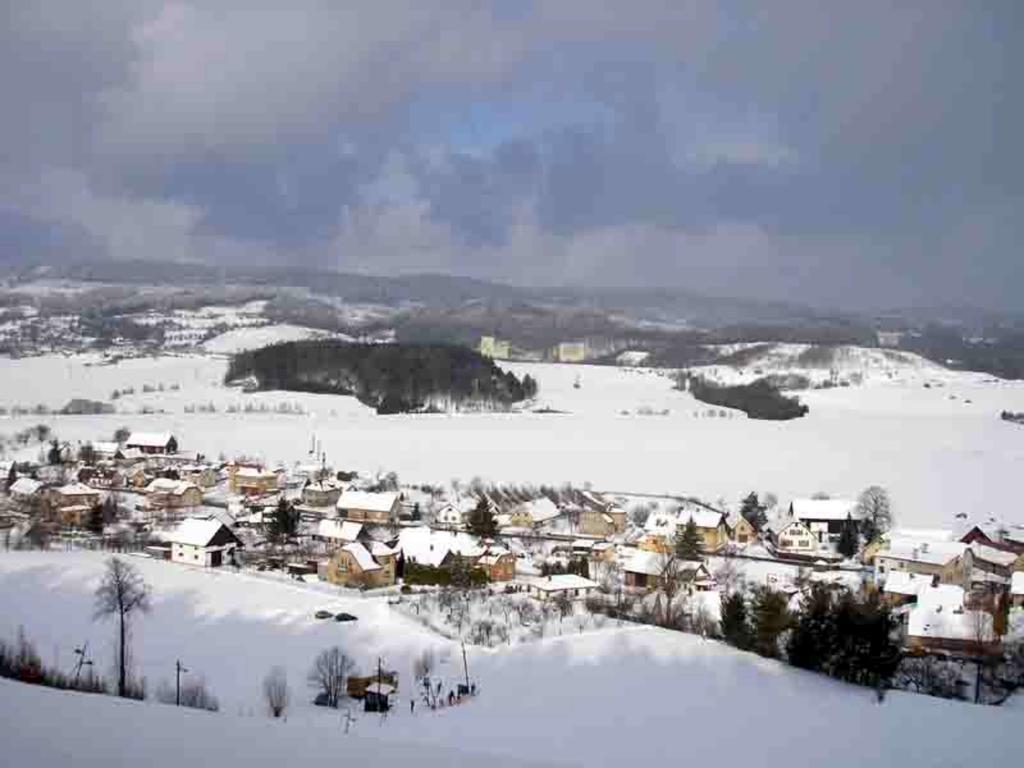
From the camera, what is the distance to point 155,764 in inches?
99.9

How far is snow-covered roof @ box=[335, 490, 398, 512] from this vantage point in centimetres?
1855

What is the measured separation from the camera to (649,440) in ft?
92.3

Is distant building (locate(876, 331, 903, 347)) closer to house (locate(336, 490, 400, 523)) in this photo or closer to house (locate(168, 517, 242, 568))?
house (locate(336, 490, 400, 523))

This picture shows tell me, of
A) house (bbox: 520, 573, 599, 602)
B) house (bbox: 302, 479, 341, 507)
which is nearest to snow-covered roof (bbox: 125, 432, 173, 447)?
house (bbox: 302, 479, 341, 507)

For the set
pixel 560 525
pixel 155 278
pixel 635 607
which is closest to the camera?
pixel 635 607

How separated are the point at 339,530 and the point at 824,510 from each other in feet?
30.6

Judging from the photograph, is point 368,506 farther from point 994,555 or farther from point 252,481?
point 994,555

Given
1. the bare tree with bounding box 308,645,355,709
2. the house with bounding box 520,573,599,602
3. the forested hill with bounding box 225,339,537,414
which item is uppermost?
the forested hill with bounding box 225,339,537,414

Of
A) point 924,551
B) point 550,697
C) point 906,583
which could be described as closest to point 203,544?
point 550,697

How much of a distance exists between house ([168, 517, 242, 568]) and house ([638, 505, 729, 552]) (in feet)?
23.0

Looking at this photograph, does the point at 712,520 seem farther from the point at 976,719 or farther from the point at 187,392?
the point at 187,392

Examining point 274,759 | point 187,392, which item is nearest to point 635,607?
point 274,759

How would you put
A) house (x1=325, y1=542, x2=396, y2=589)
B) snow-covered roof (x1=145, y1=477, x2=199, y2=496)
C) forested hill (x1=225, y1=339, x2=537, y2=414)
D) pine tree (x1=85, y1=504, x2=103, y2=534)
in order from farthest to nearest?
forested hill (x1=225, y1=339, x2=537, y2=414)
snow-covered roof (x1=145, y1=477, x2=199, y2=496)
pine tree (x1=85, y1=504, x2=103, y2=534)
house (x1=325, y1=542, x2=396, y2=589)

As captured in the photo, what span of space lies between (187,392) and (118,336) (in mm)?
32396
